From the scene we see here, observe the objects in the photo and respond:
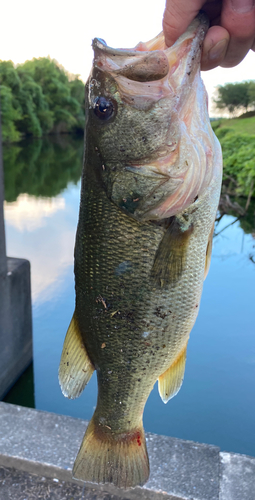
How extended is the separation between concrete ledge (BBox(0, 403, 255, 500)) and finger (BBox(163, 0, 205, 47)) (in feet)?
7.59

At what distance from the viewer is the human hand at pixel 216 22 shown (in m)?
1.24

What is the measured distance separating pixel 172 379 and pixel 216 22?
Answer: 55.5 inches

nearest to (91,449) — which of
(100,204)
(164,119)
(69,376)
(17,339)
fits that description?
(69,376)

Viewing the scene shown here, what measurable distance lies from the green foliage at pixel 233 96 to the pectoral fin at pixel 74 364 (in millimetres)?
21358

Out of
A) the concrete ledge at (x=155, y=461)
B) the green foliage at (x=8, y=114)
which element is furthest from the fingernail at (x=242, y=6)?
the green foliage at (x=8, y=114)

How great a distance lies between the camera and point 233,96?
72.9 ft

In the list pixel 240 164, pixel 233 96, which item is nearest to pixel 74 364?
pixel 240 164

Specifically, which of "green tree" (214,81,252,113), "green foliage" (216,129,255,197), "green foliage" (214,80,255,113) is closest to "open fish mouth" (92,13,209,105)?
"green foliage" (216,129,255,197)

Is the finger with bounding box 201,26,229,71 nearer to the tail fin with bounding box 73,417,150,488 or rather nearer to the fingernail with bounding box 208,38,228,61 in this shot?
the fingernail with bounding box 208,38,228,61

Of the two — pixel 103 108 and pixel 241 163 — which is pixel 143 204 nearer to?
pixel 103 108

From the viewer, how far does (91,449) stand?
159 centimetres

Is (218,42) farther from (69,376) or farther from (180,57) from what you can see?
(69,376)

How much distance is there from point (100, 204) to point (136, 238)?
183mm

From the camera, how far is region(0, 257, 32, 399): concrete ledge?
4.17 m
